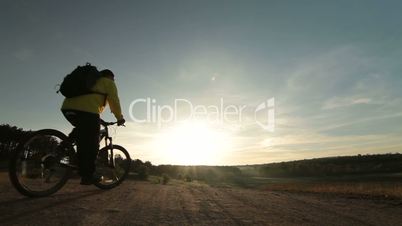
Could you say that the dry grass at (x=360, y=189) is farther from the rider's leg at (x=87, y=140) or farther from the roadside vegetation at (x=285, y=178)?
the rider's leg at (x=87, y=140)

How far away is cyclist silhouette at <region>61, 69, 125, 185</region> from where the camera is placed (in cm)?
773

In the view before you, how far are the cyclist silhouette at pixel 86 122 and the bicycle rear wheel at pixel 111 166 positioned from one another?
54.1 inches

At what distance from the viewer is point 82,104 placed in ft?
25.4

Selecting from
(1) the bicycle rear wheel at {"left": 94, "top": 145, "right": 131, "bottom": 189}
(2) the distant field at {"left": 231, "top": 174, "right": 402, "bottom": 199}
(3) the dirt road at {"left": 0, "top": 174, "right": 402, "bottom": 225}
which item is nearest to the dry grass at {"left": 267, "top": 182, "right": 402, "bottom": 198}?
(2) the distant field at {"left": 231, "top": 174, "right": 402, "bottom": 199}

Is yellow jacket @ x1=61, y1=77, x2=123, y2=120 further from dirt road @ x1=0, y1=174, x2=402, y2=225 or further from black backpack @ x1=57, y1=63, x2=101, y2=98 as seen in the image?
dirt road @ x1=0, y1=174, x2=402, y2=225

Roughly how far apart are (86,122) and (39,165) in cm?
125

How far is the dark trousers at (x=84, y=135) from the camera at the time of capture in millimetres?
7738

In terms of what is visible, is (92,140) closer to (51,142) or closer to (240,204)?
(51,142)

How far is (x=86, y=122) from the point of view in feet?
25.4

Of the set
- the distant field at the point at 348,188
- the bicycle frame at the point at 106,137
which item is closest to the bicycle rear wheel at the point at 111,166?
the bicycle frame at the point at 106,137

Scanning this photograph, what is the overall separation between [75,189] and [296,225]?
533 centimetres

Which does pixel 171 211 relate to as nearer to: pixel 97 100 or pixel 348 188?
pixel 97 100

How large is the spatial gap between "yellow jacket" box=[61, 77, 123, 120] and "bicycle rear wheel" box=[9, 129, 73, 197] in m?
0.67

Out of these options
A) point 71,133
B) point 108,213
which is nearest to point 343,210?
point 108,213
